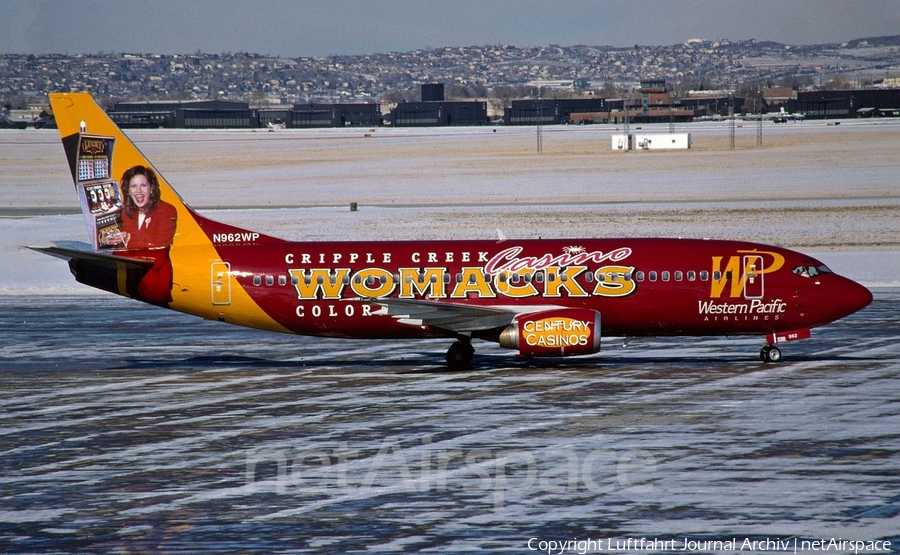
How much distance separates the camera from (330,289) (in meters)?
35.8

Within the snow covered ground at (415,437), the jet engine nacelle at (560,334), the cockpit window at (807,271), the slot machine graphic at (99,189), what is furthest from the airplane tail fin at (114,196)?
the cockpit window at (807,271)

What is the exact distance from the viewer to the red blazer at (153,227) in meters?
36.8

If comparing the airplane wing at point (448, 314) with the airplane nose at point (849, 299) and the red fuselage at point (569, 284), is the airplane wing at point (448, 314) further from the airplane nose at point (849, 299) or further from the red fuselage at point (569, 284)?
the airplane nose at point (849, 299)

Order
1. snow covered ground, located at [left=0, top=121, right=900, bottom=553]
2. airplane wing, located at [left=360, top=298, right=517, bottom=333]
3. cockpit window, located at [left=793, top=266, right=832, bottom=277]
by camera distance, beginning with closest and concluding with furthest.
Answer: snow covered ground, located at [left=0, top=121, right=900, bottom=553]
airplane wing, located at [left=360, top=298, right=517, bottom=333]
cockpit window, located at [left=793, top=266, right=832, bottom=277]

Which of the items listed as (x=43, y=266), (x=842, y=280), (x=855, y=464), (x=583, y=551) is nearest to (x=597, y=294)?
(x=842, y=280)

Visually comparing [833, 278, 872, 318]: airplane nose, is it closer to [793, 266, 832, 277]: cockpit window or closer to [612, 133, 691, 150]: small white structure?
[793, 266, 832, 277]: cockpit window

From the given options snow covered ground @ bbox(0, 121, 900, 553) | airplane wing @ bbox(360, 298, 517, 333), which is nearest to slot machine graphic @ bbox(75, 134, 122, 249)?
snow covered ground @ bbox(0, 121, 900, 553)

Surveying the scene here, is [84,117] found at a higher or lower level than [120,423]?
higher

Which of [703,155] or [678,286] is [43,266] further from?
[703,155]

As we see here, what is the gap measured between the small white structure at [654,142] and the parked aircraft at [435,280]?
4786 inches

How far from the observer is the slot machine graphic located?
121 feet

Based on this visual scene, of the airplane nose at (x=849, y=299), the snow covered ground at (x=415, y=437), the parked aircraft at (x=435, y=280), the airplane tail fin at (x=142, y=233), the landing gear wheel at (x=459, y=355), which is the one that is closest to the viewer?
the snow covered ground at (x=415, y=437)

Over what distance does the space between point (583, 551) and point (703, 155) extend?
126 m

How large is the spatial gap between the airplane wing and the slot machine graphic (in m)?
9.69
